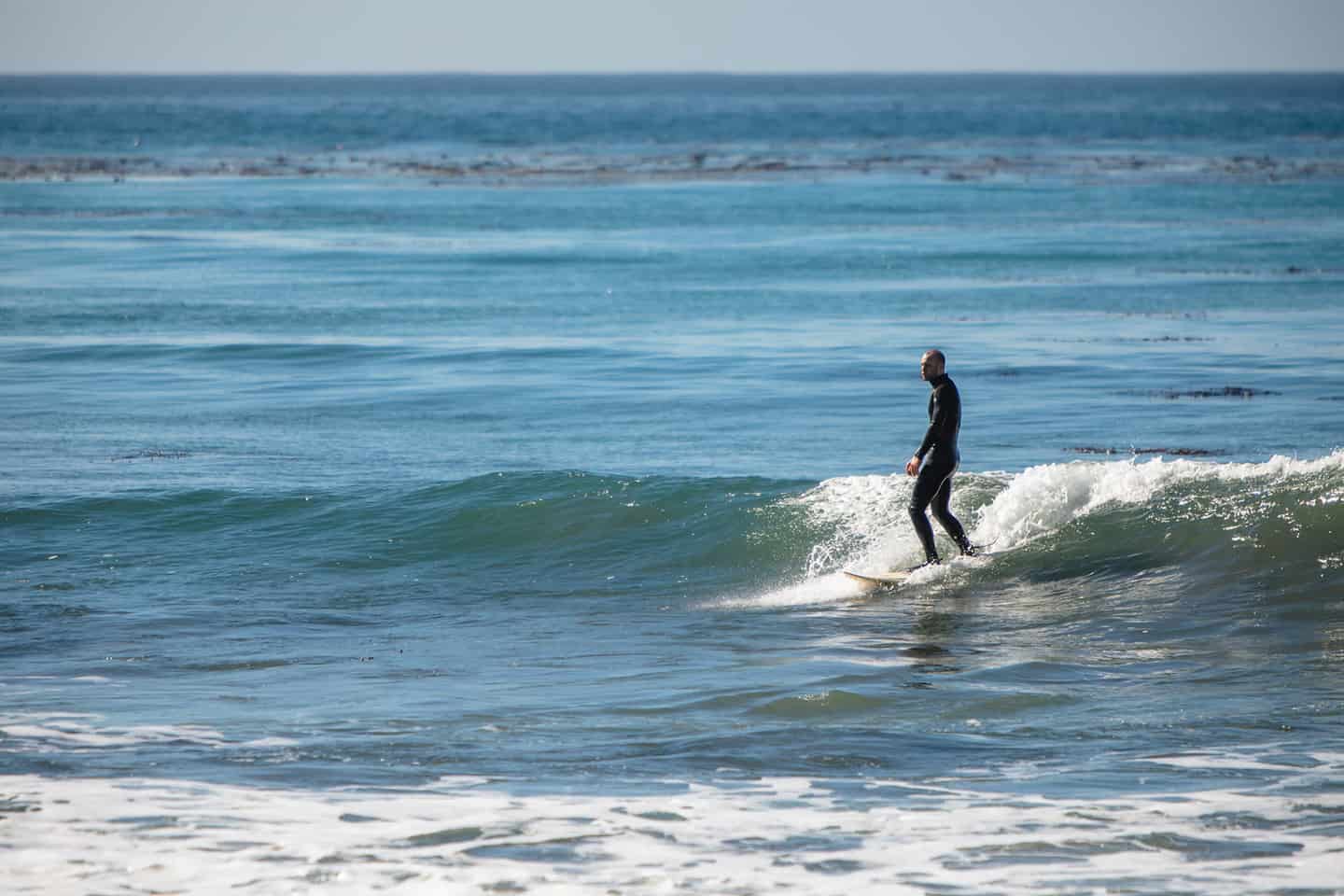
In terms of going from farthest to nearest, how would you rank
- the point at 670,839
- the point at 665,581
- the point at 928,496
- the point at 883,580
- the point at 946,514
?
the point at 665,581
the point at 883,580
the point at 946,514
the point at 928,496
the point at 670,839

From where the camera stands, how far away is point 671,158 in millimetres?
86625

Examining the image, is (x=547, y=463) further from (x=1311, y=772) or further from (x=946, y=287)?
(x=946, y=287)

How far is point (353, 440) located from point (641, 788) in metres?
12.5

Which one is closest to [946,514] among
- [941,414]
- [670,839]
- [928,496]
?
[928,496]

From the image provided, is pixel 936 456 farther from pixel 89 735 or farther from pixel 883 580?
pixel 89 735

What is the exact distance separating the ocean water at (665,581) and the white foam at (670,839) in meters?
0.03

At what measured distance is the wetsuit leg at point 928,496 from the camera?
524 inches

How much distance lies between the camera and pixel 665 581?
49.3 ft

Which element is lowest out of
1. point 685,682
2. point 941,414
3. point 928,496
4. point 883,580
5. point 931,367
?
point 685,682

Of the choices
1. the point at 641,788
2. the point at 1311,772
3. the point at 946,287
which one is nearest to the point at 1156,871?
the point at 1311,772

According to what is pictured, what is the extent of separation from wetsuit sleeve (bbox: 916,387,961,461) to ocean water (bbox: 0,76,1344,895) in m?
1.37

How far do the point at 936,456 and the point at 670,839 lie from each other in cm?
597

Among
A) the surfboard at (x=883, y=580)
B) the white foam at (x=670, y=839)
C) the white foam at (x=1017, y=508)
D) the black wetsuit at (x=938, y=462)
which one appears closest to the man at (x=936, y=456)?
the black wetsuit at (x=938, y=462)

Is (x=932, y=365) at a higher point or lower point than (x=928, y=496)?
higher
